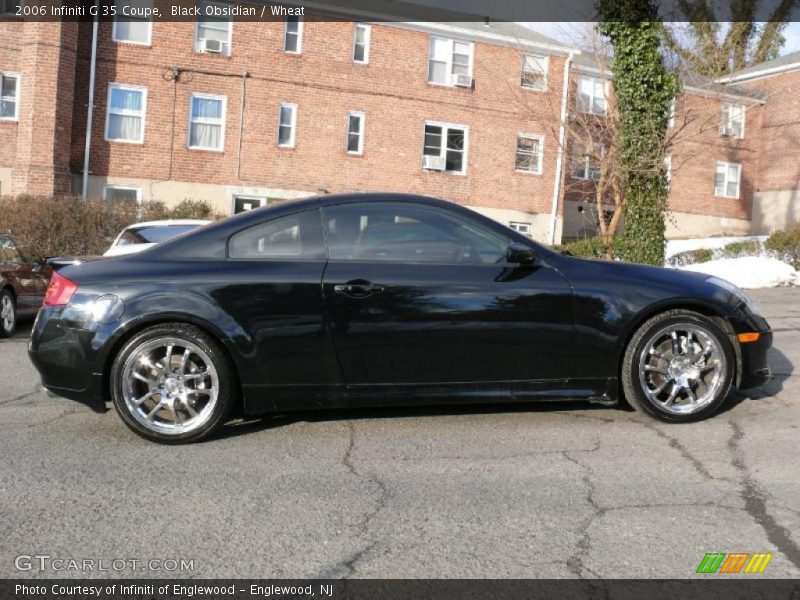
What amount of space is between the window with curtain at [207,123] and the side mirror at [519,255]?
63.7 ft

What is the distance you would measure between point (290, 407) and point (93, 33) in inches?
790

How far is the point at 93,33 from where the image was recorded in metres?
21.6

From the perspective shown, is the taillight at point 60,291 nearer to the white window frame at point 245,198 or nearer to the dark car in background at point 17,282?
the dark car in background at point 17,282

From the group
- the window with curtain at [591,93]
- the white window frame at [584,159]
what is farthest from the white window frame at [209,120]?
the window with curtain at [591,93]

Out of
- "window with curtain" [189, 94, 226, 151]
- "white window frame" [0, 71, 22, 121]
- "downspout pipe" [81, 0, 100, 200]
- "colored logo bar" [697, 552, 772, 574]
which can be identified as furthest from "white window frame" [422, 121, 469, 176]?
"colored logo bar" [697, 552, 772, 574]

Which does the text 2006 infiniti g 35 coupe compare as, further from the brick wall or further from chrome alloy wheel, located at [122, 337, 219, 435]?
the brick wall

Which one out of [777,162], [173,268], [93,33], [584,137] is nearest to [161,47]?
[93,33]

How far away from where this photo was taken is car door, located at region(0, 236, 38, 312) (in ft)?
33.9

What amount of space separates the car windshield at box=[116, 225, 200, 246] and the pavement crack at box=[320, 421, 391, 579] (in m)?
6.70

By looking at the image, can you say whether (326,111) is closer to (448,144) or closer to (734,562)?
(448,144)

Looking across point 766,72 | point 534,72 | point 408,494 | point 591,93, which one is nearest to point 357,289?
point 408,494

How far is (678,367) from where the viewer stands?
5207mm

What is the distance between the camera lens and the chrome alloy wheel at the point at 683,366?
5.18m

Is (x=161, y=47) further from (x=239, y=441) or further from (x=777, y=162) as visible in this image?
(x=777, y=162)
